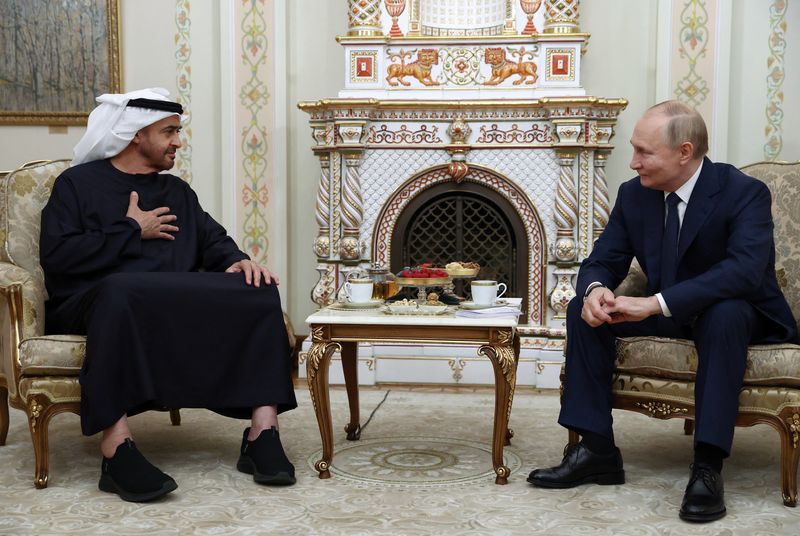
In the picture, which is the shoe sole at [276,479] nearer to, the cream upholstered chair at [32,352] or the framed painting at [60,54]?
the cream upholstered chair at [32,352]

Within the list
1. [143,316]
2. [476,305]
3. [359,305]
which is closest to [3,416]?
[143,316]

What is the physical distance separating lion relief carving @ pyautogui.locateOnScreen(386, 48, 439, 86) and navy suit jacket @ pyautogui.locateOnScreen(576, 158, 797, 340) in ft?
7.14

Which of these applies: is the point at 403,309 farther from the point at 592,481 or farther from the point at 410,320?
the point at 592,481

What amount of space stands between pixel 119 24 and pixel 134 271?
2959mm

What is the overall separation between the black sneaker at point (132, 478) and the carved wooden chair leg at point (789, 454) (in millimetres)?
1870

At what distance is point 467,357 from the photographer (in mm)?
4961

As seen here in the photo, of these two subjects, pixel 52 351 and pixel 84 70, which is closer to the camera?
pixel 52 351

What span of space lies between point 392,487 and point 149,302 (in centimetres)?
101

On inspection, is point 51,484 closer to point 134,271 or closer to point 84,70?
point 134,271

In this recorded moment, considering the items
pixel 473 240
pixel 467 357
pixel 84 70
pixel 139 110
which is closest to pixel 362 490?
pixel 139 110

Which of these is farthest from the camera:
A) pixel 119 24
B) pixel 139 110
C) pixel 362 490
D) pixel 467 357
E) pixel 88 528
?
pixel 119 24

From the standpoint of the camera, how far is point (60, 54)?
18.3 ft

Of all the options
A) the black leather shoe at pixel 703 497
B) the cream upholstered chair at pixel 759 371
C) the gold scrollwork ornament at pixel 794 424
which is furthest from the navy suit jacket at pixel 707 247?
the black leather shoe at pixel 703 497

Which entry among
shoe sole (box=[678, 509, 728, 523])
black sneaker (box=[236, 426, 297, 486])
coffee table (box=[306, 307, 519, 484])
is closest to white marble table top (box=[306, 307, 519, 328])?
coffee table (box=[306, 307, 519, 484])
